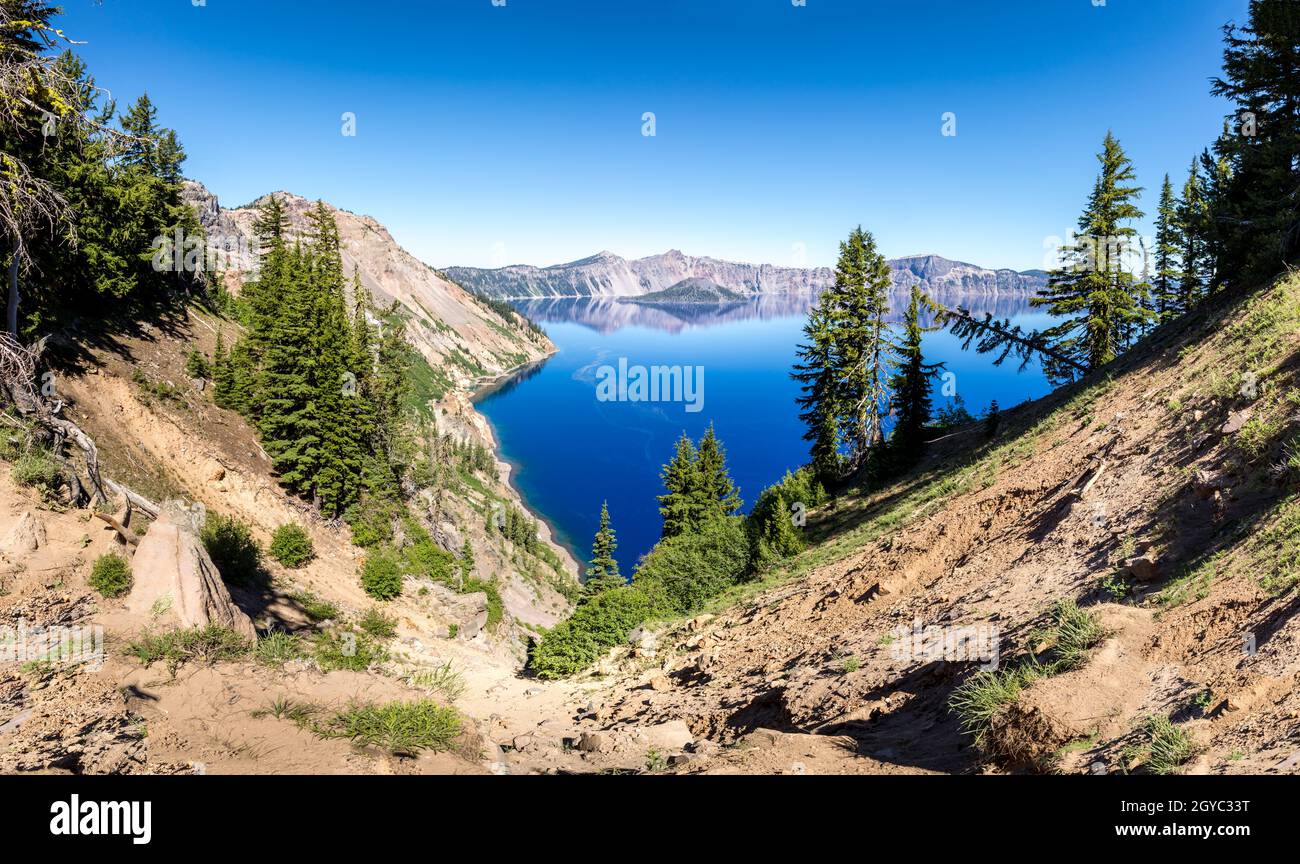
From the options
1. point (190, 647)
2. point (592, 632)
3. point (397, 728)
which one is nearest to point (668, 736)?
point (397, 728)

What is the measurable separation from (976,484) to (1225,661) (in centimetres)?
1361

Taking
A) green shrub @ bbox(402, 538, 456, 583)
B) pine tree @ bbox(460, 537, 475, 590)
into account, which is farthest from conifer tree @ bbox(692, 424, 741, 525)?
green shrub @ bbox(402, 538, 456, 583)

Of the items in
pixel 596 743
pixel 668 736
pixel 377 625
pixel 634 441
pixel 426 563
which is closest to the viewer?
pixel 596 743

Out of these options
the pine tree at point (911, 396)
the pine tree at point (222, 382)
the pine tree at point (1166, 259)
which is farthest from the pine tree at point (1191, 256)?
the pine tree at point (222, 382)

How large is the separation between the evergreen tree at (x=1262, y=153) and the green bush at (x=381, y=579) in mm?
39306

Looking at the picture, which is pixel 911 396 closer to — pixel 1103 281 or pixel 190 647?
pixel 1103 281

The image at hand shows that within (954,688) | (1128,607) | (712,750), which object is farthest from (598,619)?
(1128,607)

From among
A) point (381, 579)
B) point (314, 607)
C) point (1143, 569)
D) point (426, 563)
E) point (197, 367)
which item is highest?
point (197, 367)

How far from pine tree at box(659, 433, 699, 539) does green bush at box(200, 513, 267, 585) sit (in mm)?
29362

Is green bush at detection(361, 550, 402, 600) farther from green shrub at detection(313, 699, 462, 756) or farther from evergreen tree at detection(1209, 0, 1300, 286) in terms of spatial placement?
evergreen tree at detection(1209, 0, 1300, 286)

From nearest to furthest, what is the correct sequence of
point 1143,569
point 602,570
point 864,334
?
point 1143,569, point 864,334, point 602,570

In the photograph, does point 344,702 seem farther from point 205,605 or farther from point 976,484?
point 976,484

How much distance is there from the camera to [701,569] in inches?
1167

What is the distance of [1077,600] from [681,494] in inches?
1535
